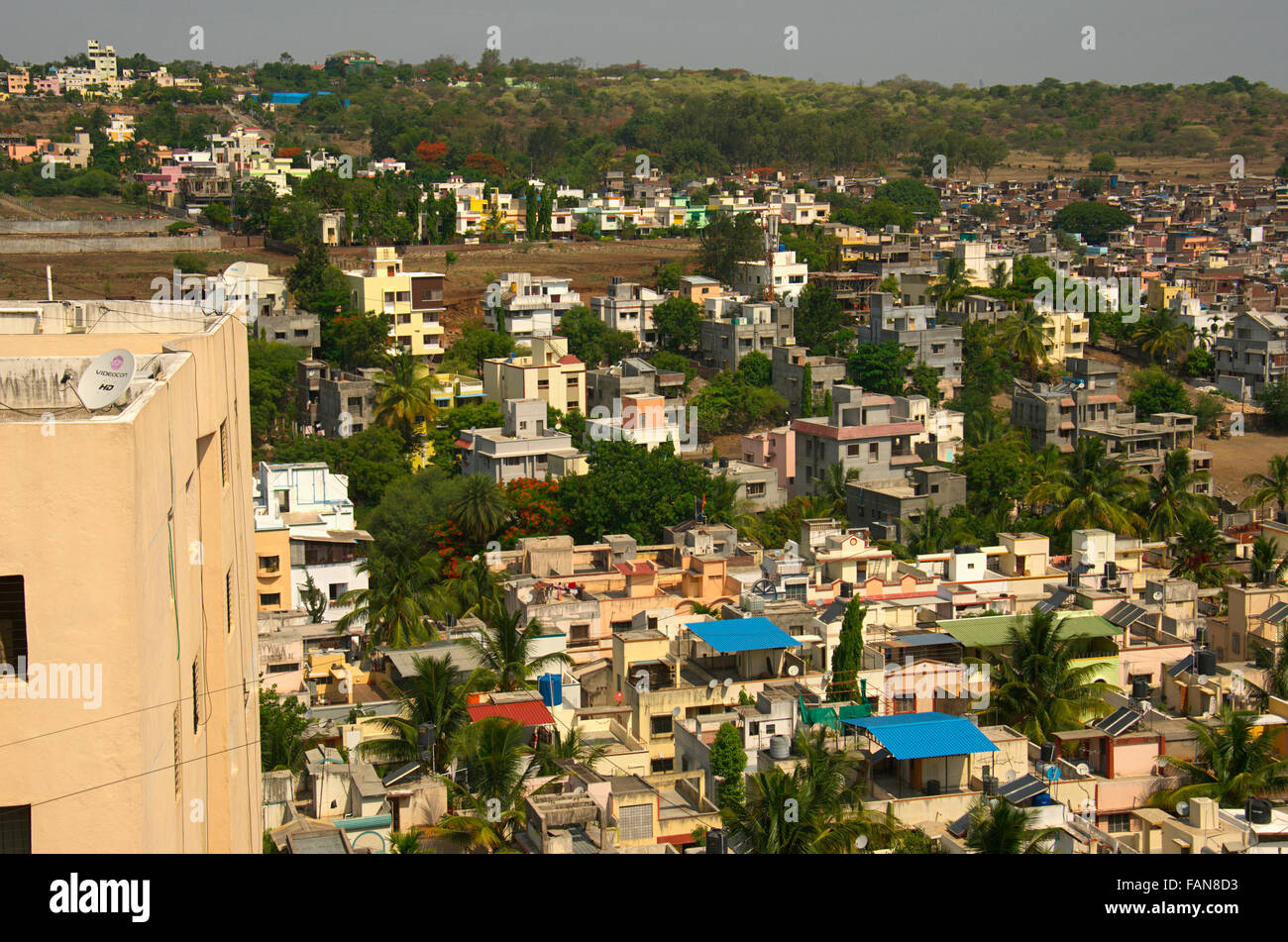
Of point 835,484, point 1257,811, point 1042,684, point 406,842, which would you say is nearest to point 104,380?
point 406,842

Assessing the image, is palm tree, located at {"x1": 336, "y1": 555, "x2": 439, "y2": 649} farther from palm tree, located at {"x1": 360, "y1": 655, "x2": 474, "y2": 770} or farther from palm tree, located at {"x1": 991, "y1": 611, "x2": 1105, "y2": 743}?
palm tree, located at {"x1": 991, "y1": 611, "x2": 1105, "y2": 743}

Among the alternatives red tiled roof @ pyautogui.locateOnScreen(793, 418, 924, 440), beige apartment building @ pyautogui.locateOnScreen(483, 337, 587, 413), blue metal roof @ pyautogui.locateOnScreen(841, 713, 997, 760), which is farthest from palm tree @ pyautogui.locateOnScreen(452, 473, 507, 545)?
blue metal roof @ pyautogui.locateOnScreen(841, 713, 997, 760)

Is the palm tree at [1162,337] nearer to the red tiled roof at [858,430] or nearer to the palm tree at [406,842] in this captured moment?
the red tiled roof at [858,430]

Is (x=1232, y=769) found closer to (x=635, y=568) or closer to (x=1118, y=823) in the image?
(x=1118, y=823)

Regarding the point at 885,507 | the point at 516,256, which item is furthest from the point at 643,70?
the point at 885,507

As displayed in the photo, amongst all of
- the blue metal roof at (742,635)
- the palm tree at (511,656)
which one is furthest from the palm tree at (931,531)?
the palm tree at (511,656)
